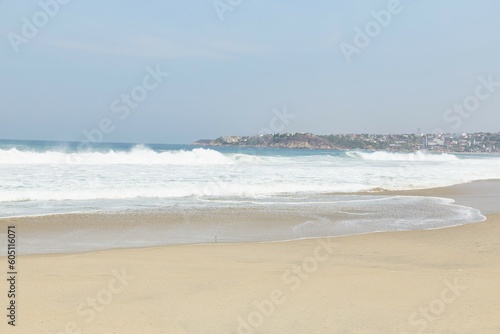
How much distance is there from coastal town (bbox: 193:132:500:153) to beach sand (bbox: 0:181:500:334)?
295 ft

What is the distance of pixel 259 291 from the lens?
5.81 metres

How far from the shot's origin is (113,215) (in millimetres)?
12664

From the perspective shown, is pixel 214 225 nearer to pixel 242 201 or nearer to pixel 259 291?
pixel 242 201

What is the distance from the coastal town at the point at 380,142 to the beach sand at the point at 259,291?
89.9 meters

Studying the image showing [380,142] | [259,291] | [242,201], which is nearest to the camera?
[259,291]

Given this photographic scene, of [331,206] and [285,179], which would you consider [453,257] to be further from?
[285,179]

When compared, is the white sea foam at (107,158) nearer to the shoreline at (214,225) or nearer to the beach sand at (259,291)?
the shoreline at (214,225)

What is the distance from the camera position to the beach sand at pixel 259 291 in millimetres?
4812

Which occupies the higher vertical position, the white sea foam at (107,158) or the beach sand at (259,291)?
the white sea foam at (107,158)

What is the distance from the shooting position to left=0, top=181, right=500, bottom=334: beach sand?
15.8 feet

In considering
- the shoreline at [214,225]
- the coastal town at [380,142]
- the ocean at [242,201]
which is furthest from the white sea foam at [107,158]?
the coastal town at [380,142]

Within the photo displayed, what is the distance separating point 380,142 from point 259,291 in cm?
10919

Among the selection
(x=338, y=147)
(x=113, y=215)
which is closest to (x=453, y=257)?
(x=113, y=215)

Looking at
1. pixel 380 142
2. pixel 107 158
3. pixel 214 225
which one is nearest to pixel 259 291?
pixel 214 225
